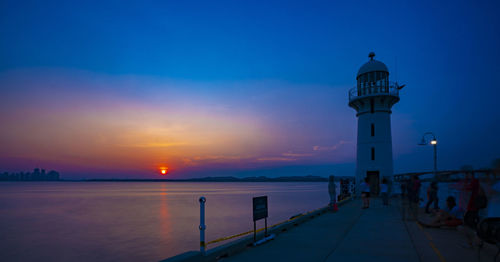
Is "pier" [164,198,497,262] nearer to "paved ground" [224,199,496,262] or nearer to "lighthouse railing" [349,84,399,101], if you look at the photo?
"paved ground" [224,199,496,262]

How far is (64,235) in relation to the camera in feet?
85.7

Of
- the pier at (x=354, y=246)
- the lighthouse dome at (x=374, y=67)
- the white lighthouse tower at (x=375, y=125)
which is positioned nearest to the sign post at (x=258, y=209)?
the pier at (x=354, y=246)

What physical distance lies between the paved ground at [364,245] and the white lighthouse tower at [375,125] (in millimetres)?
15509

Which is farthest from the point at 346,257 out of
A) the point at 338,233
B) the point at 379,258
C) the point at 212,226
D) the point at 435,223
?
the point at 212,226

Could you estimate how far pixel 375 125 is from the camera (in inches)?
1063

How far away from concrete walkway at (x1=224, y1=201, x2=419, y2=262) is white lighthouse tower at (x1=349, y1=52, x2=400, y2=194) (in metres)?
15.3

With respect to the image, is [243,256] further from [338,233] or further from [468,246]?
[468,246]

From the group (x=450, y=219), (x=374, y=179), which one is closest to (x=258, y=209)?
(x=450, y=219)

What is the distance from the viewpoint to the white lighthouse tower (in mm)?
26469

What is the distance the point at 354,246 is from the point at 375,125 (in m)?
20.8

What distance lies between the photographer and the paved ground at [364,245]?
283 inches

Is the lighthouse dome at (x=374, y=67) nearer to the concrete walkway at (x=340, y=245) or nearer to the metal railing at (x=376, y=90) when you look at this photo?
the metal railing at (x=376, y=90)

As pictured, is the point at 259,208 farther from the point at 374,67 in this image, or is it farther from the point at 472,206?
the point at 374,67

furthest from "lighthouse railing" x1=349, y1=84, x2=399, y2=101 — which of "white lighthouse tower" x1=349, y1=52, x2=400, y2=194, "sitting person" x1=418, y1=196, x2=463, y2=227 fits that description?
"sitting person" x1=418, y1=196, x2=463, y2=227
